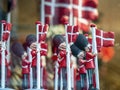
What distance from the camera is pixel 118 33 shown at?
217 cm

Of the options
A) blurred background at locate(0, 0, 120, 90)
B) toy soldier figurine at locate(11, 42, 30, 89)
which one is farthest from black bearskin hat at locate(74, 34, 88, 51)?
toy soldier figurine at locate(11, 42, 30, 89)

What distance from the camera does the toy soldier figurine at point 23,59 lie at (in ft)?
7.10

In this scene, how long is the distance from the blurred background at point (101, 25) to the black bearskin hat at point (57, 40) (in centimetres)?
8

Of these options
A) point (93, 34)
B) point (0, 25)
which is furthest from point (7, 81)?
point (93, 34)

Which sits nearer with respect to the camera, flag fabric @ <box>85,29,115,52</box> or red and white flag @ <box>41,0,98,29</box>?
flag fabric @ <box>85,29,115,52</box>

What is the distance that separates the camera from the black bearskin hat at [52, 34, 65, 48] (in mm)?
2137

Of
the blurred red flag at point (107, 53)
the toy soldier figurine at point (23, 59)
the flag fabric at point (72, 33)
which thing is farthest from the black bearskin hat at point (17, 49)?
the blurred red flag at point (107, 53)

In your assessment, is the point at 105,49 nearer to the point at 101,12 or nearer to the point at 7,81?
the point at 101,12

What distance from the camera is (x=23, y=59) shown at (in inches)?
85.7

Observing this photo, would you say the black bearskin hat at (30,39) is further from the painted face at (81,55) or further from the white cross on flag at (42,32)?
the painted face at (81,55)

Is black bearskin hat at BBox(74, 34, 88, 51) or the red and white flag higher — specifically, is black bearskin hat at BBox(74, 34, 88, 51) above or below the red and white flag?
below

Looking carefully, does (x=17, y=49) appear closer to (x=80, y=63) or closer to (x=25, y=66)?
(x=25, y=66)

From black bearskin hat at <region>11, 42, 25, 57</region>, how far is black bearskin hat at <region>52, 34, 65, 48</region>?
0.42 ft

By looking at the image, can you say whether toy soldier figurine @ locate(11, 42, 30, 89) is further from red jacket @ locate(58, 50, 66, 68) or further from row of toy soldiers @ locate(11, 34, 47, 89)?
red jacket @ locate(58, 50, 66, 68)
